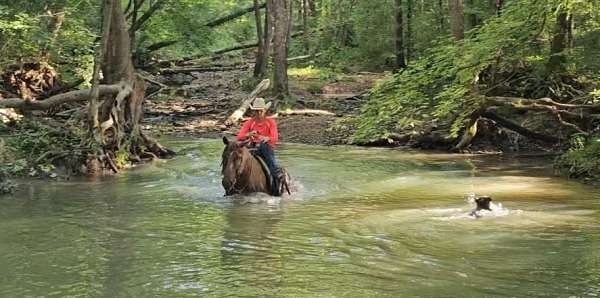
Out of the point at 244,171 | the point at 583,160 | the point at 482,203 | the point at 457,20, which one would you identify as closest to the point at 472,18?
the point at 457,20

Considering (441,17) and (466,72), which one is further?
(441,17)

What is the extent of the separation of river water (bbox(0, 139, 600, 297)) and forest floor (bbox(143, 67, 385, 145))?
7659 millimetres

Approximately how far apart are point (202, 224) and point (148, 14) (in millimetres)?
18289

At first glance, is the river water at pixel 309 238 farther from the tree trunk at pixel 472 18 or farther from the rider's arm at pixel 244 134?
the tree trunk at pixel 472 18

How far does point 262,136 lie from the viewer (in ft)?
41.5

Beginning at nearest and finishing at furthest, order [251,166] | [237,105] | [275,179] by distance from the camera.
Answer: [251,166] → [275,179] → [237,105]

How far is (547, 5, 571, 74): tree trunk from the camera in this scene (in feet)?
54.2

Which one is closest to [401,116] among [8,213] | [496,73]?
[496,73]

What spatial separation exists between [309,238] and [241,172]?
3.19 m

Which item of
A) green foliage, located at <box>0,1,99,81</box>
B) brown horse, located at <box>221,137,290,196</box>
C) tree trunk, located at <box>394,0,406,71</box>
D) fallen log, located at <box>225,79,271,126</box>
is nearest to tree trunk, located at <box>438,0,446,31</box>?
tree trunk, located at <box>394,0,406,71</box>

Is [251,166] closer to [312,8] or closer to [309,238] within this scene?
[309,238]

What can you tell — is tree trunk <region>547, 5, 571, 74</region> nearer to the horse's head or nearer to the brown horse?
the brown horse

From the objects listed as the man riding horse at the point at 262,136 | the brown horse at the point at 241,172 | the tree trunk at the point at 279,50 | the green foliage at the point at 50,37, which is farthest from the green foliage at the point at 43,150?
the tree trunk at the point at 279,50

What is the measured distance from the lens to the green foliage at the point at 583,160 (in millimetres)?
13977
